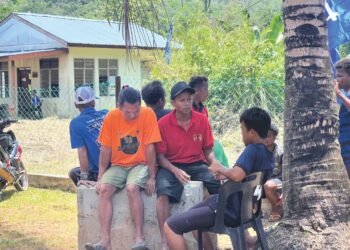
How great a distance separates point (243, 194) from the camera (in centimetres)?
431

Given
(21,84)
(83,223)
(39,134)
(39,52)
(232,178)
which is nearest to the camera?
(232,178)

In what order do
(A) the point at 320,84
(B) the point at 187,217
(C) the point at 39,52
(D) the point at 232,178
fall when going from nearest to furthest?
(D) the point at 232,178, (B) the point at 187,217, (A) the point at 320,84, (C) the point at 39,52

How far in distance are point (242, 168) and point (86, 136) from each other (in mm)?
2214

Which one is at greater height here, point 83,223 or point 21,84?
point 21,84

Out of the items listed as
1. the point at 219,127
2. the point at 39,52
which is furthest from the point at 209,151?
the point at 39,52

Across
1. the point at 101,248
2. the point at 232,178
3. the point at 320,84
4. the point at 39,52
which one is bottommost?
the point at 101,248

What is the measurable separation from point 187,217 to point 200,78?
227 cm

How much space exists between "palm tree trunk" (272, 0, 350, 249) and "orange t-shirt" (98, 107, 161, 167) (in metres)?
1.33

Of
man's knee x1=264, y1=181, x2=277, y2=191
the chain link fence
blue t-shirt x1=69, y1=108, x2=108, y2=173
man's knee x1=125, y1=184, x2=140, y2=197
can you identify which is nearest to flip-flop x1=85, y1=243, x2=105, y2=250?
man's knee x1=125, y1=184, x2=140, y2=197

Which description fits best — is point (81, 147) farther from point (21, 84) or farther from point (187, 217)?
point (21, 84)

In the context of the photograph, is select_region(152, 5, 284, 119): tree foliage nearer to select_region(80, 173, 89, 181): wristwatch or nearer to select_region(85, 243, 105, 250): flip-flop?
select_region(80, 173, 89, 181): wristwatch

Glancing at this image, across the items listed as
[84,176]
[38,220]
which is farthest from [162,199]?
[38,220]

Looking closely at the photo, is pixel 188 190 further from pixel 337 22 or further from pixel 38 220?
pixel 337 22

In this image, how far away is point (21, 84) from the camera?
2578cm
